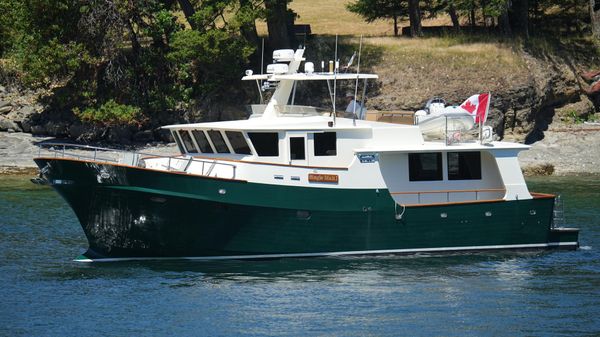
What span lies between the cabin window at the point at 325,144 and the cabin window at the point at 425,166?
200 centimetres

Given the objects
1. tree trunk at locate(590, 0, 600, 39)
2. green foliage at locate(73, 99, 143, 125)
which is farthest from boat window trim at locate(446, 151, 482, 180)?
tree trunk at locate(590, 0, 600, 39)

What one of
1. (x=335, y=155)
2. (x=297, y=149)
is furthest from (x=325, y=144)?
(x=297, y=149)

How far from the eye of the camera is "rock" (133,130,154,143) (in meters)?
46.4

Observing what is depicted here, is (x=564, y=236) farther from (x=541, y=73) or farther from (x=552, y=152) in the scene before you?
(x=541, y=73)

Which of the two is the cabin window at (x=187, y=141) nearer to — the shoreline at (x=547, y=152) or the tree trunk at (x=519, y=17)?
the shoreline at (x=547, y=152)

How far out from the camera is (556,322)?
21.3m

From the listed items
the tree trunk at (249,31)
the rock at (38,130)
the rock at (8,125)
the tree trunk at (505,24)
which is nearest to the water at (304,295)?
the rock at (38,130)

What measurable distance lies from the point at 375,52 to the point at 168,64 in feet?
29.7

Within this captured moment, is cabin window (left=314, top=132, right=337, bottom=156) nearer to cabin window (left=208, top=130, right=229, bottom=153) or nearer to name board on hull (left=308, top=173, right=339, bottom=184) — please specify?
name board on hull (left=308, top=173, right=339, bottom=184)

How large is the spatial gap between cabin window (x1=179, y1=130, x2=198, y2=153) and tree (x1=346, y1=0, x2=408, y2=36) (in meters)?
26.9

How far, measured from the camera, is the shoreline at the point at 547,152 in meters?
42.7

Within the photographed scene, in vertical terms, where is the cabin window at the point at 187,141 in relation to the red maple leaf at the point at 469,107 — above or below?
below

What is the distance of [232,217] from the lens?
25062mm

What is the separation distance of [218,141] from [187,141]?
105cm
